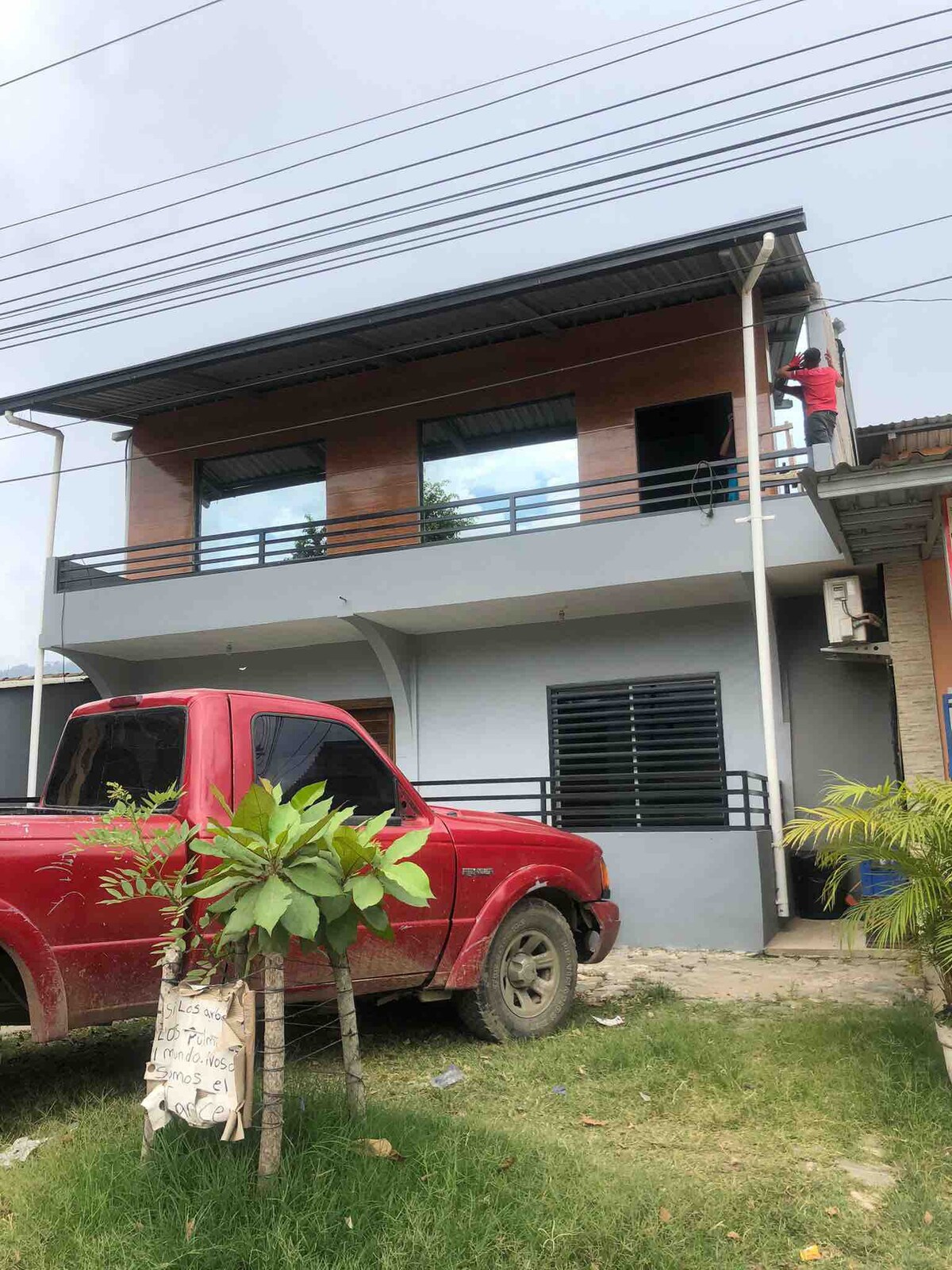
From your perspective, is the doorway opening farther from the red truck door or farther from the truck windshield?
the truck windshield

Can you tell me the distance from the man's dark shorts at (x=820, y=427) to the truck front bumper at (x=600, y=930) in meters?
4.85

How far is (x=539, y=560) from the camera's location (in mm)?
11148

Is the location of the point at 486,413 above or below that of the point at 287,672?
above

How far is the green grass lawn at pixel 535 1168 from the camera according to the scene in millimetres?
3201

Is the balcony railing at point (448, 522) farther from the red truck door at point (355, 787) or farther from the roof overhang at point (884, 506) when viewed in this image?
the red truck door at point (355, 787)

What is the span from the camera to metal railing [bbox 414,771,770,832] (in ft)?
32.7

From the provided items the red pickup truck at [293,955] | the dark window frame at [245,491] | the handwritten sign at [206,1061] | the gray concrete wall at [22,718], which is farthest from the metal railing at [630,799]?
the handwritten sign at [206,1061]

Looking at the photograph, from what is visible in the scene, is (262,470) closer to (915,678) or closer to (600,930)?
(915,678)

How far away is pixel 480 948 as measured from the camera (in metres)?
5.75

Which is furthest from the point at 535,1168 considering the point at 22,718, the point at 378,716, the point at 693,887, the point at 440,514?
the point at 22,718

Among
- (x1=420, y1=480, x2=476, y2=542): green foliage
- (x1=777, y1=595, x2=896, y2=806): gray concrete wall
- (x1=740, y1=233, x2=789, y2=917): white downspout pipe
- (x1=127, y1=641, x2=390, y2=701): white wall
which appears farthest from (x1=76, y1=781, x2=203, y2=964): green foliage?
(x1=127, y1=641, x2=390, y2=701): white wall

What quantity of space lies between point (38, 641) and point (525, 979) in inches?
378

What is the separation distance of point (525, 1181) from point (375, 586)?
8.70 metres

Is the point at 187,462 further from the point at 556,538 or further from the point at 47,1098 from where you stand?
the point at 47,1098
